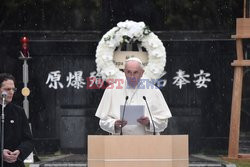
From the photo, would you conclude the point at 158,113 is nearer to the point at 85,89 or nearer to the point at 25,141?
the point at 25,141

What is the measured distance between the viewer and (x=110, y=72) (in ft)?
49.9

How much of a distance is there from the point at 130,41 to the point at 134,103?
614 cm

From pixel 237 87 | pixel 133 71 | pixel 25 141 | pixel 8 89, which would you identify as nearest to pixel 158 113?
pixel 133 71

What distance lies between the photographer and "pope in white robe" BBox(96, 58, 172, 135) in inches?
366

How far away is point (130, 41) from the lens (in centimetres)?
1574

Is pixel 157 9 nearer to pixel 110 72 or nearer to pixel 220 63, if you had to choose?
pixel 220 63

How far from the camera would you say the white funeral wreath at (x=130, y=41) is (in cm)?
1516

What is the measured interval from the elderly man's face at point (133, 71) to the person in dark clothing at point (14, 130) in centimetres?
140

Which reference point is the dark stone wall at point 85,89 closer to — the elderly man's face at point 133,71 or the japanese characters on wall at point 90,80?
the japanese characters on wall at point 90,80

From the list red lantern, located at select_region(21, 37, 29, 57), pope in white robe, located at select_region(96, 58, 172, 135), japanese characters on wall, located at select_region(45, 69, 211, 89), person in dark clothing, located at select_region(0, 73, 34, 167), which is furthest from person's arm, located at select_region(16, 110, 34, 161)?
japanese characters on wall, located at select_region(45, 69, 211, 89)

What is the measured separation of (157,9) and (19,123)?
963cm

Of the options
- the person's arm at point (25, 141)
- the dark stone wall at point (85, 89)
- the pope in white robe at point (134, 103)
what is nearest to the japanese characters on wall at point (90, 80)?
the dark stone wall at point (85, 89)

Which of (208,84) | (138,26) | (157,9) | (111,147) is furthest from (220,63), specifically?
(111,147)

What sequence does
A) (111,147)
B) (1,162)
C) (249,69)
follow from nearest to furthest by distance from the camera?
(1,162) < (111,147) < (249,69)
